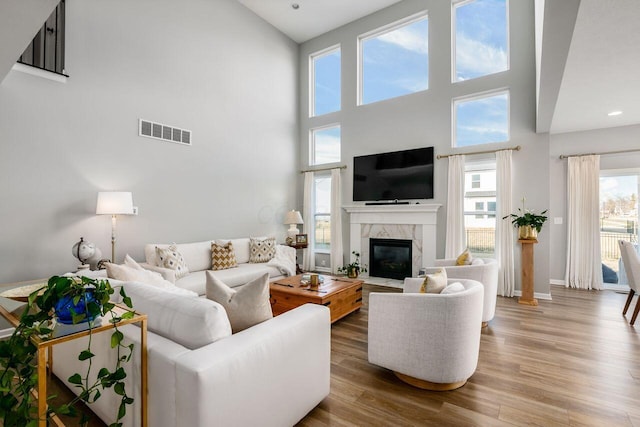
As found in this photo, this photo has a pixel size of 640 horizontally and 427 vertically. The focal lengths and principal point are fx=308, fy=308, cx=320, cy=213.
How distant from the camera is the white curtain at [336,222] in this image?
21.5 feet

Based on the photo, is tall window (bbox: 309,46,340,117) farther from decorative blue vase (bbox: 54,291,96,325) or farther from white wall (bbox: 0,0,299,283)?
decorative blue vase (bbox: 54,291,96,325)

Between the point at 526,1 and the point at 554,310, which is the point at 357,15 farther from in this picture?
the point at 554,310

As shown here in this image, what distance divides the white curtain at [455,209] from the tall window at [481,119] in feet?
1.49

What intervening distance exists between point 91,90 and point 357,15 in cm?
508

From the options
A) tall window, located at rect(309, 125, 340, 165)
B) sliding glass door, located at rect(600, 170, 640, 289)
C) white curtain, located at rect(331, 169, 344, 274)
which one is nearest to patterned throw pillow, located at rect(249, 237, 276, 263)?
white curtain, located at rect(331, 169, 344, 274)

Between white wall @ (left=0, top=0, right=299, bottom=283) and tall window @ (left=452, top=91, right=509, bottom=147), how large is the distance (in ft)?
11.6

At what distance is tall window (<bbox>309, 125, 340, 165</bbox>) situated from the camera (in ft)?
22.6

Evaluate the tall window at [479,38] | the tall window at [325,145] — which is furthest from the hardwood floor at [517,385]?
the tall window at [325,145]

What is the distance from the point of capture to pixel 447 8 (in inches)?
215

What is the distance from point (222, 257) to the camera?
462 centimetres

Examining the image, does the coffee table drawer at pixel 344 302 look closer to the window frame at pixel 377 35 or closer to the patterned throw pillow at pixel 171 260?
the patterned throw pillow at pixel 171 260

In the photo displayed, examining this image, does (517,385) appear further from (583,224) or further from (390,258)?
(583,224)

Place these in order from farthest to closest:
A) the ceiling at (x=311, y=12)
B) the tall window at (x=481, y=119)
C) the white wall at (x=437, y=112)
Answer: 1. the ceiling at (x=311, y=12)
2. the tall window at (x=481, y=119)
3. the white wall at (x=437, y=112)

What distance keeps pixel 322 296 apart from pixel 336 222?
3414 mm
